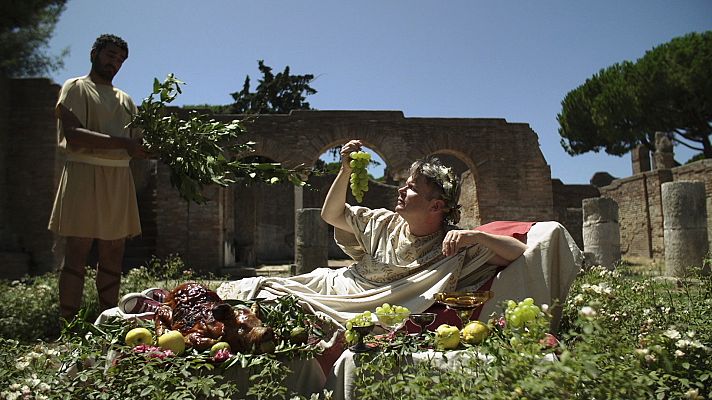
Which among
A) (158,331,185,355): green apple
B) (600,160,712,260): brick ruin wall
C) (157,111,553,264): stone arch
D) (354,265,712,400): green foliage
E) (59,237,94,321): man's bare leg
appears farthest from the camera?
(600,160,712,260): brick ruin wall

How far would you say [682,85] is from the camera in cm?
2267

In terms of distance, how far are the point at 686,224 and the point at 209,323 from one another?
11093 mm

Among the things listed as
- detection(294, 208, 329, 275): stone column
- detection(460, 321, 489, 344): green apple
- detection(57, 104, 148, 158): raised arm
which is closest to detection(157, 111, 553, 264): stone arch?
detection(294, 208, 329, 275): stone column

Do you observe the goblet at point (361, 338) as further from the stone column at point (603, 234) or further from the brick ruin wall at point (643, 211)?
the brick ruin wall at point (643, 211)

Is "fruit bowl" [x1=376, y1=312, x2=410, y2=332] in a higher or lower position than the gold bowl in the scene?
lower

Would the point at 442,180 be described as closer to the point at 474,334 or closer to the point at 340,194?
the point at 340,194

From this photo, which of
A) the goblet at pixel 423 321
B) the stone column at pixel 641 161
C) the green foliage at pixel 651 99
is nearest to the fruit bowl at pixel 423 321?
the goblet at pixel 423 321

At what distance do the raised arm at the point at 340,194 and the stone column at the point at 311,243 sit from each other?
6.36 m

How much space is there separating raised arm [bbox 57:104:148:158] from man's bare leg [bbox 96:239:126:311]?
69 centimetres

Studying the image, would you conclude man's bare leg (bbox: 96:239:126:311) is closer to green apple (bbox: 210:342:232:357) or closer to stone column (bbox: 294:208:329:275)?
green apple (bbox: 210:342:232:357)

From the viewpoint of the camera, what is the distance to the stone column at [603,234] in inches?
464

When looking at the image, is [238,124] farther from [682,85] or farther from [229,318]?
[682,85]

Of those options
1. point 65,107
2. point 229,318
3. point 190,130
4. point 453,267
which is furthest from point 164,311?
point 65,107

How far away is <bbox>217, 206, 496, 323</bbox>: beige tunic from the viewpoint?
297cm
